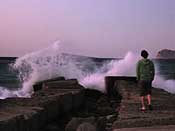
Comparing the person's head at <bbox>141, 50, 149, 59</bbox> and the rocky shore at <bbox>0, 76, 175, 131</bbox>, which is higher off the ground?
the person's head at <bbox>141, 50, 149, 59</bbox>

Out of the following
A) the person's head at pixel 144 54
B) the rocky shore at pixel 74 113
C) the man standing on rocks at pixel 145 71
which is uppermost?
the person's head at pixel 144 54

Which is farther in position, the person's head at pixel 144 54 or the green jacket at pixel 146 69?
the green jacket at pixel 146 69

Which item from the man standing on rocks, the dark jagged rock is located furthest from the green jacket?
the dark jagged rock

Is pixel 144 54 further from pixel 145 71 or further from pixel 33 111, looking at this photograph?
pixel 33 111

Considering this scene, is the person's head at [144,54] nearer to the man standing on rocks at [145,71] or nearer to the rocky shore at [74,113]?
the man standing on rocks at [145,71]

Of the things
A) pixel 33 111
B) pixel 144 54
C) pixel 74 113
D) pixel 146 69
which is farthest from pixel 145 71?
pixel 74 113

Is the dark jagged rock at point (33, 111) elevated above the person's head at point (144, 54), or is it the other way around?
the person's head at point (144, 54)

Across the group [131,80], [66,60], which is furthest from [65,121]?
[66,60]

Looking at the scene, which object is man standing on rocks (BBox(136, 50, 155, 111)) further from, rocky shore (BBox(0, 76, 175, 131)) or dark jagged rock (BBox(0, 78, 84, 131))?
dark jagged rock (BBox(0, 78, 84, 131))

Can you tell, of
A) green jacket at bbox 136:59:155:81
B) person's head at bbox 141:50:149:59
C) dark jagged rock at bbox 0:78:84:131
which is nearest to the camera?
dark jagged rock at bbox 0:78:84:131

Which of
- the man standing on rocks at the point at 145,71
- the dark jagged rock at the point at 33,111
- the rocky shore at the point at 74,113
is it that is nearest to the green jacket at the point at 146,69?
the man standing on rocks at the point at 145,71

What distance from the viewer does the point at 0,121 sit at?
7.02 m

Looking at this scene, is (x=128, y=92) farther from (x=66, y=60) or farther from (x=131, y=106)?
(x=66, y=60)

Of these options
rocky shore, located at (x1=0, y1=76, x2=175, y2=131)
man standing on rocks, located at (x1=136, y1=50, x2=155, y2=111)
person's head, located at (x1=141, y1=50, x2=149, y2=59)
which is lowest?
rocky shore, located at (x1=0, y1=76, x2=175, y2=131)
